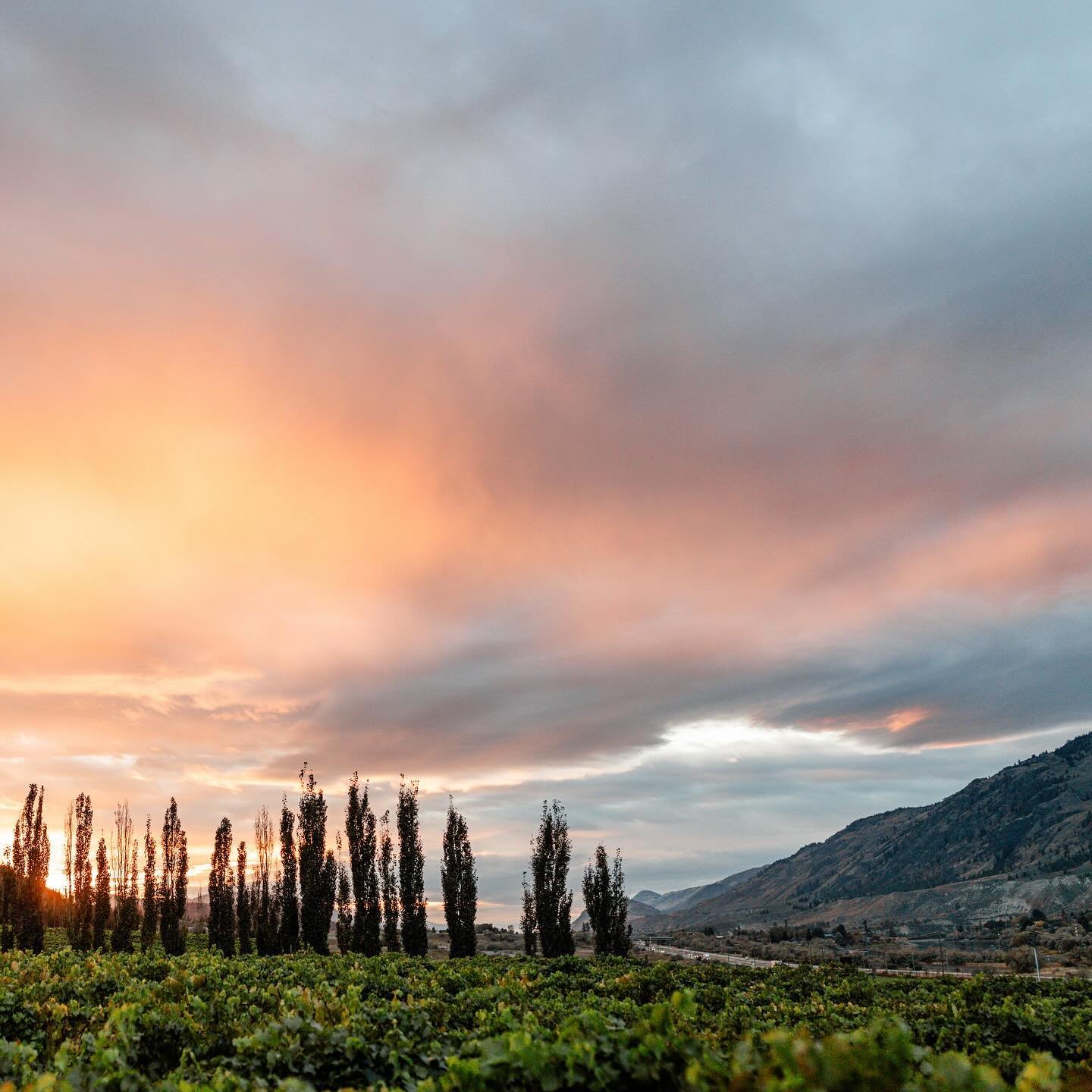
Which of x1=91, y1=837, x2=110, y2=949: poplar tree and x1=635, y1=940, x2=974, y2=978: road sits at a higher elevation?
x1=91, y1=837, x2=110, y2=949: poplar tree

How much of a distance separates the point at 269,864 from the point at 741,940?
229ft

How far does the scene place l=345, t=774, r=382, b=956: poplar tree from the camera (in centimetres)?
7550

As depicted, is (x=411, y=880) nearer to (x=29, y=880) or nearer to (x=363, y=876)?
(x=363, y=876)

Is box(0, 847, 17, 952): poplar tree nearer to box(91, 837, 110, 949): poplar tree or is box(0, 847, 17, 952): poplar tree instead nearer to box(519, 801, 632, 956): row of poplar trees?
box(91, 837, 110, 949): poplar tree

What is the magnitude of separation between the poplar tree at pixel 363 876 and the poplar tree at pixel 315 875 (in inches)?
102

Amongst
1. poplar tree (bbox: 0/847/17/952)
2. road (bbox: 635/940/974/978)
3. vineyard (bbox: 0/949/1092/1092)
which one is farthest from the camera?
poplar tree (bbox: 0/847/17/952)

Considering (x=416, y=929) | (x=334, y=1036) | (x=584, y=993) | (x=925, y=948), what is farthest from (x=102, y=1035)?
(x=925, y=948)

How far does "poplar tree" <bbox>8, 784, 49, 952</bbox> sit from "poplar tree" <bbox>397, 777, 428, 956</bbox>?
31.0 m

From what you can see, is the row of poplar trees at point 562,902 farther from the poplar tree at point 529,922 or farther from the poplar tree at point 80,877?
the poplar tree at point 80,877

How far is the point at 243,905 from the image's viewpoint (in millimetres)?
84062

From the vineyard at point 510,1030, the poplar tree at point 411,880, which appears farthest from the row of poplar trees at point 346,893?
the vineyard at point 510,1030

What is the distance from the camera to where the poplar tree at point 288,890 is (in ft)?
258

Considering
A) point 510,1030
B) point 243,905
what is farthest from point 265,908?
point 510,1030

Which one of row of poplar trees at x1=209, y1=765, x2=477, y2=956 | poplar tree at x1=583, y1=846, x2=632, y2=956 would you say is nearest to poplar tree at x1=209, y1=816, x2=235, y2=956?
row of poplar trees at x1=209, y1=765, x2=477, y2=956
